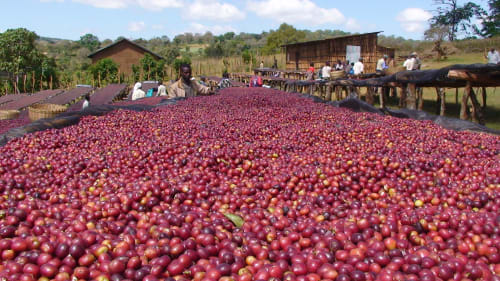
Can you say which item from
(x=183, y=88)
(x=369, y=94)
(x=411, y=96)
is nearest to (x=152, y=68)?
(x=183, y=88)

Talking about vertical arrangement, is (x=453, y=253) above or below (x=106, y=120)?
below

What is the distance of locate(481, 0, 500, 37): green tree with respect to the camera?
1979 inches

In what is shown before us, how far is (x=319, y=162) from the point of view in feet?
13.5

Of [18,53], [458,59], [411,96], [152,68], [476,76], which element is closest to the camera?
[476,76]

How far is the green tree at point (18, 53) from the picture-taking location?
3078 cm

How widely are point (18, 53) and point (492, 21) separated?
210 ft

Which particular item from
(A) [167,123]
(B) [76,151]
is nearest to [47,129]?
(B) [76,151]

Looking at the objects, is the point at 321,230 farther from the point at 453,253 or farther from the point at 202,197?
the point at 202,197

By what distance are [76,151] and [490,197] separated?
16.2 ft

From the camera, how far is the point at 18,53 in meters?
31.6

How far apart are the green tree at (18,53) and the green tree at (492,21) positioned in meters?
59.8

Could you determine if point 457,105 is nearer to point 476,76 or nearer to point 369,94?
point 369,94

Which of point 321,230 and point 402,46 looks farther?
point 402,46

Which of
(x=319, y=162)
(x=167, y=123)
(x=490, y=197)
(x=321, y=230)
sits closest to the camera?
(x=321, y=230)
